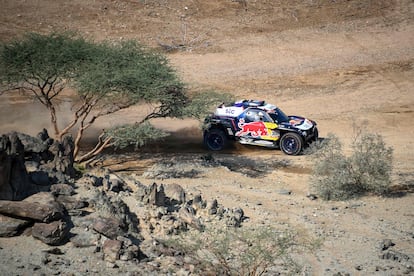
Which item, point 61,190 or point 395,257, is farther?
point 61,190

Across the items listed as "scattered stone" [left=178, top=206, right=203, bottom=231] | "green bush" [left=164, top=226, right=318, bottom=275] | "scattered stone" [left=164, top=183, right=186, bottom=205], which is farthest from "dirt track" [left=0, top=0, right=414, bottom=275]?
"scattered stone" [left=178, top=206, right=203, bottom=231]

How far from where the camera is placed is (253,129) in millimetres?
22906

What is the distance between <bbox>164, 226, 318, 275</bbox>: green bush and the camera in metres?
13.2

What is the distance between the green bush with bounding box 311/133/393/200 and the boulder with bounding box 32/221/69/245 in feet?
25.7

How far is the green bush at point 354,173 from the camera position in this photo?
18.7 m

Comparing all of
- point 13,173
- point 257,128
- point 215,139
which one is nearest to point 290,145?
point 257,128

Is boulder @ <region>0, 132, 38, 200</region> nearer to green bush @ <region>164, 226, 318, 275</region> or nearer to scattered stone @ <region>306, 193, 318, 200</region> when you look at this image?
green bush @ <region>164, 226, 318, 275</region>

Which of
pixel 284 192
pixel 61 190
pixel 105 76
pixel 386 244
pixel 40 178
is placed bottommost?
pixel 386 244

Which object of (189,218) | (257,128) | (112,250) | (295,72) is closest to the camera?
(112,250)

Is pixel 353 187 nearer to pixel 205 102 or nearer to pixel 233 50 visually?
pixel 205 102

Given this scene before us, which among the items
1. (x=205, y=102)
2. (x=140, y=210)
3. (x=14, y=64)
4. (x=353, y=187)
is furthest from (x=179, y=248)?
(x=14, y=64)

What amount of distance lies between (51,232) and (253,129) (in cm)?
1066

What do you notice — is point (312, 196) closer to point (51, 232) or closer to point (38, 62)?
point (51, 232)

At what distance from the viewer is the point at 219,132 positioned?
2342 cm
